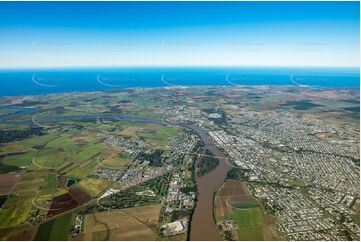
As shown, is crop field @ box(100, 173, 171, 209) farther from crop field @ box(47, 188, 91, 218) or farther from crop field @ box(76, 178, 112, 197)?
crop field @ box(47, 188, 91, 218)

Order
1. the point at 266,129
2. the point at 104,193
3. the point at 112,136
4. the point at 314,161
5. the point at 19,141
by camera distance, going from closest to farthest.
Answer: the point at 104,193, the point at 314,161, the point at 19,141, the point at 112,136, the point at 266,129

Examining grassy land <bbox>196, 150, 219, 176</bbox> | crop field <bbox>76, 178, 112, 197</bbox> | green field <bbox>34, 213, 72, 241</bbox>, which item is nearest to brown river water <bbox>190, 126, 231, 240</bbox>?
Answer: grassy land <bbox>196, 150, 219, 176</bbox>

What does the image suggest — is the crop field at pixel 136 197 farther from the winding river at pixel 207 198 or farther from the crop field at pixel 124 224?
the winding river at pixel 207 198

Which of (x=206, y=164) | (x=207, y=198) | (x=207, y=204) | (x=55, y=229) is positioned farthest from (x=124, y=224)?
(x=206, y=164)

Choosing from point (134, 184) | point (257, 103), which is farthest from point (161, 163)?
point (257, 103)

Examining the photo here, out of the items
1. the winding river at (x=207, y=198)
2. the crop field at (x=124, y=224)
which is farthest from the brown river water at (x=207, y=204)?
the crop field at (x=124, y=224)

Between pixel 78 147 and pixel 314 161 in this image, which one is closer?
pixel 314 161

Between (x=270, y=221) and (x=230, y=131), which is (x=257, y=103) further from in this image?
(x=270, y=221)

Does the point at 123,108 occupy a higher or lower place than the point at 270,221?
lower
